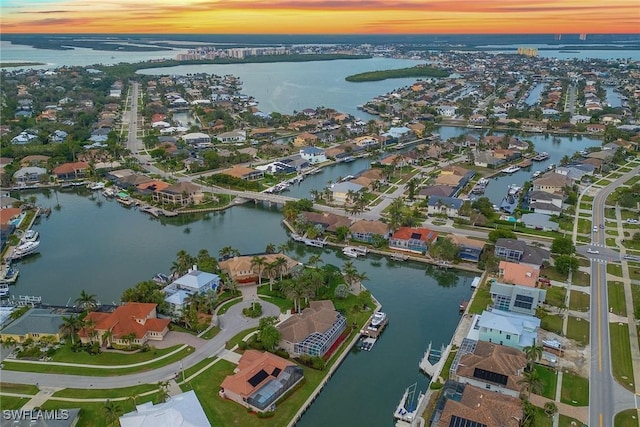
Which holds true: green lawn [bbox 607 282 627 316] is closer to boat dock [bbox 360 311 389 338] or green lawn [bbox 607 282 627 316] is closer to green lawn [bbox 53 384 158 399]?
boat dock [bbox 360 311 389 338]

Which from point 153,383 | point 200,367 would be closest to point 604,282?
point 200,367

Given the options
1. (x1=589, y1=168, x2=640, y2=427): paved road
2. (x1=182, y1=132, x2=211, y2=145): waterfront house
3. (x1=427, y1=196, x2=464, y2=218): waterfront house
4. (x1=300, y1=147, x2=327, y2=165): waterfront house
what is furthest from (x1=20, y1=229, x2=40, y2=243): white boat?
(x1=589, y1=168, x2=640, y2=427): paved road

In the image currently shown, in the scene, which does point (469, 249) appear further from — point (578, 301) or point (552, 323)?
point (552, 323)

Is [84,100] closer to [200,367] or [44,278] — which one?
[44,278]

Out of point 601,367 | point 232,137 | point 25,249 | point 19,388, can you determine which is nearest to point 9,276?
point 25,249

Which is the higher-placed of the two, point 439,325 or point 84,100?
point 84,100

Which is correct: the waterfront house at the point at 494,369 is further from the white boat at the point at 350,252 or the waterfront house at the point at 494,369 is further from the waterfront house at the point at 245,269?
the white boat at the point at 350,252
